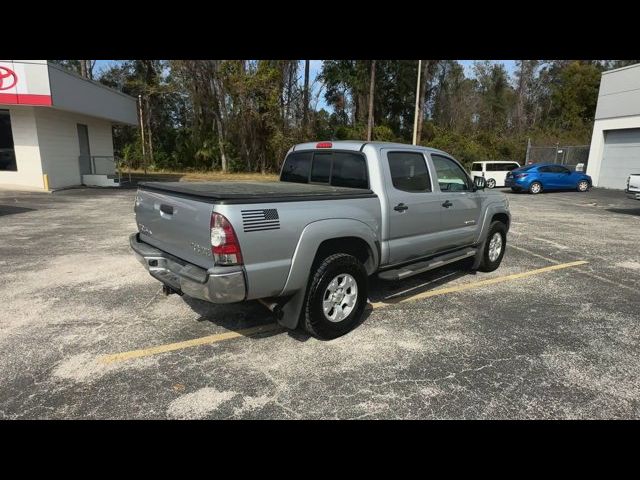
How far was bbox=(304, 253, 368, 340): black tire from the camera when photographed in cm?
369

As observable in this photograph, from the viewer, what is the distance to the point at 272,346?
12.4 feet

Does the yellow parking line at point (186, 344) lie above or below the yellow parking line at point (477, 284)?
below

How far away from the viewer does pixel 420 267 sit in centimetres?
475

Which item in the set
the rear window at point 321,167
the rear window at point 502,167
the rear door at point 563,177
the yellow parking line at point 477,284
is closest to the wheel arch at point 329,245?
the yellow parking line at point 477,284

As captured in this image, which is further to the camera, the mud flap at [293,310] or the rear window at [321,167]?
the rear window at [321,167]

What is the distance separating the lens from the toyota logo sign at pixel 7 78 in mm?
14000

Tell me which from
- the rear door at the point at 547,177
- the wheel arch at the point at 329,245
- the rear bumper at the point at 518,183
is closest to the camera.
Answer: the wheel arch at the point at 329,245

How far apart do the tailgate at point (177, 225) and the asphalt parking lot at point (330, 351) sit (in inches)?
35.7

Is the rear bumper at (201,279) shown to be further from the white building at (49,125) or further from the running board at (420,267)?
the white building at (49,125)

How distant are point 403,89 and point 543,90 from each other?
2078cm

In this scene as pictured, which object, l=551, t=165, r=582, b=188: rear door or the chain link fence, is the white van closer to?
l=551, t=165, r=582, b=188: rear door

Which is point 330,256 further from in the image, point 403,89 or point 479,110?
point 479,110

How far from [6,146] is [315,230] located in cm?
1764
